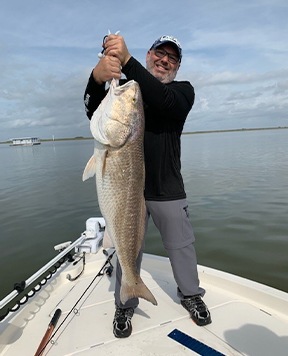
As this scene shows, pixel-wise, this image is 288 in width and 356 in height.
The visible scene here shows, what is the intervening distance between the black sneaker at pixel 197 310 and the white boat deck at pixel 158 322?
0.07 metres

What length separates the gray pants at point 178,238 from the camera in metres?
3.46

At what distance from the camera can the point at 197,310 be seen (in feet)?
11.7

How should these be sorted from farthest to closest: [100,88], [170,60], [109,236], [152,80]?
1. [170,60]
2. [109,236]
3. [100,88]
4. [152,80]

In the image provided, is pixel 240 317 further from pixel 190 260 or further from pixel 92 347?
pixel 92 347

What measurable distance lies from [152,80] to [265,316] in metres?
2.94

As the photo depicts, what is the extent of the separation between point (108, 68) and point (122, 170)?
898mm

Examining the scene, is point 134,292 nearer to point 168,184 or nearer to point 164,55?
point 168,184

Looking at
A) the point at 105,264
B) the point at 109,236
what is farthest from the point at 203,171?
the point at 109,236

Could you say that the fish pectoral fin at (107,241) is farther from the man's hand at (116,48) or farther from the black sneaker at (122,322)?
the man's hand at (116,48)

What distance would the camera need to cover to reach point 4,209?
14234 millimetres

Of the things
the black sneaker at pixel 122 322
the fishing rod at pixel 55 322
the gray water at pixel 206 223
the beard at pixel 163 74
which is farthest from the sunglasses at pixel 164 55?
the gray water at pixel 206 223

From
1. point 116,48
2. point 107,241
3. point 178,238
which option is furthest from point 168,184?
point 116,48

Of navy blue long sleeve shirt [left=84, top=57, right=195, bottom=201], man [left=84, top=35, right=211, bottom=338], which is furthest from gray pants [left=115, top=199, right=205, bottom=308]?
navy blue long sleeve shirt [left=84, top=57, right=195, bottom=201]

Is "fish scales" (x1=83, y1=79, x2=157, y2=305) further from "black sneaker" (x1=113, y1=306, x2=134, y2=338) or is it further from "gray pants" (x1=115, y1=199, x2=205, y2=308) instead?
"black sneaker" (x1=113, y1=306, x2=134, y2=338)
